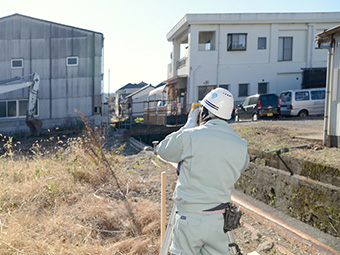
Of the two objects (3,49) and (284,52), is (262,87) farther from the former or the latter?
(3,49)

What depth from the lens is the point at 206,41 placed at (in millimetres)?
25391

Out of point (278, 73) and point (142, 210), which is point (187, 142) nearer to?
point (142, 210)

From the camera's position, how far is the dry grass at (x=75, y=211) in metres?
3.94

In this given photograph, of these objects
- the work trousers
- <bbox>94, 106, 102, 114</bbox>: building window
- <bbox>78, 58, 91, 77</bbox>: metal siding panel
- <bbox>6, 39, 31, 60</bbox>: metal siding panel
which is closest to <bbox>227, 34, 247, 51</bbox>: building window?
<bbox>78, 58, 91, 77</bbox>: metal siding panel

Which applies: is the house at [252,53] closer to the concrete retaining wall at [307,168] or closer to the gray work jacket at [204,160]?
the concrete retaining wall at [307,168]

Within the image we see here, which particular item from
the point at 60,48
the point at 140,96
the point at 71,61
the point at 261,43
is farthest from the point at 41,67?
the point at 261,43

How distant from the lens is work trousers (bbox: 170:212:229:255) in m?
2.57

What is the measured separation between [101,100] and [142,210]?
55.5 ft

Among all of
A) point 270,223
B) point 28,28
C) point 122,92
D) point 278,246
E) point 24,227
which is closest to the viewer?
point 24,227

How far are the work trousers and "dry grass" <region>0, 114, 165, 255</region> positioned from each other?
60.0 inches

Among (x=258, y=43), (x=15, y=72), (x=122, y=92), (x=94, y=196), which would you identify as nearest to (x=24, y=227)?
(x=94, y=196)

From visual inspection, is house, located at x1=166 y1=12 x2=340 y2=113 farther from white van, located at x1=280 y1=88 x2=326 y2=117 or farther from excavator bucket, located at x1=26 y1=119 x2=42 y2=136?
excavator bucket, located at x1=26 y1=119 x2=42 y2=136

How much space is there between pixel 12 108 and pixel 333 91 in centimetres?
1823

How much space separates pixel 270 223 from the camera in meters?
5.45
